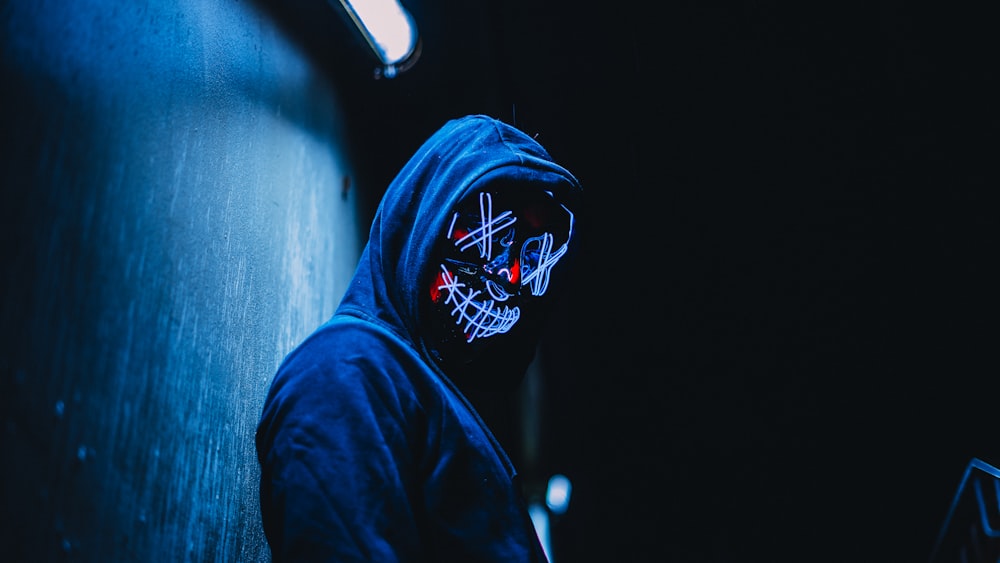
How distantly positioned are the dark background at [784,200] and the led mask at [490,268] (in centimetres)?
82

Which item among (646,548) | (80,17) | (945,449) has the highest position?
(80,17)

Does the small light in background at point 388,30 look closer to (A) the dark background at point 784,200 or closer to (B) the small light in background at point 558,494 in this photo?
(A) the dark background at point 784,200

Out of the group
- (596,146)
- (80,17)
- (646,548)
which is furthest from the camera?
(646,548)

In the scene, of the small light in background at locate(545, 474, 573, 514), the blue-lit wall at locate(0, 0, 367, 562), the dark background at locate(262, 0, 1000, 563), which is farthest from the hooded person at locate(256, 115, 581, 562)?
the small light in background at locate(545, 474, 573, 514)

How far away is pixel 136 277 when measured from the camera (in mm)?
775

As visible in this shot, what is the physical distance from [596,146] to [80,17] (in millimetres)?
2342

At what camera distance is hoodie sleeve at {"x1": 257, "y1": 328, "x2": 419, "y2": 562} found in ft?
2.32

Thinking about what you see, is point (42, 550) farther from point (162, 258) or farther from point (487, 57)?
point (487, 57)

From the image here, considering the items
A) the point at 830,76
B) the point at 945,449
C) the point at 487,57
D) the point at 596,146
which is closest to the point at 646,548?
the point at 945,449

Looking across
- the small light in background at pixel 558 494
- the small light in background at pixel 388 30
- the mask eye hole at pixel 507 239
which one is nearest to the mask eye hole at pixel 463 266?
the mask eye hole at pixel 507 239

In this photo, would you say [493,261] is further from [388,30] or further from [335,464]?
[388,30]

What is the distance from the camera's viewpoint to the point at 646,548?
357 cm

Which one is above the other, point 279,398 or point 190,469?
point 279,398

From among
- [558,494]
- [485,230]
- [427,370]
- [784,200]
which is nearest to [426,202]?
[485,230]
